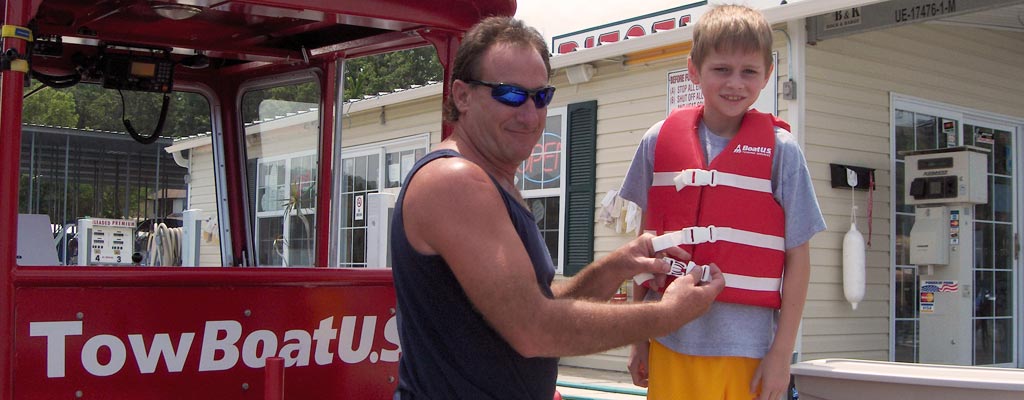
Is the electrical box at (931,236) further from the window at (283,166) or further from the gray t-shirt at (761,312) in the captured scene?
the gray t-shirt at (761,312)

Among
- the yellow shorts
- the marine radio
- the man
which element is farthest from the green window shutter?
the man

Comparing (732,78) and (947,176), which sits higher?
(947,176)

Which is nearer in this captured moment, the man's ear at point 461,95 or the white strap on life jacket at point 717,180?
the man's ear at point 461,95

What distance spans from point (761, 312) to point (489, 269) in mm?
1103

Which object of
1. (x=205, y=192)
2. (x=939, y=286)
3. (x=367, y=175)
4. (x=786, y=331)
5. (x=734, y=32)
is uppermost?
(x=367, y=175)

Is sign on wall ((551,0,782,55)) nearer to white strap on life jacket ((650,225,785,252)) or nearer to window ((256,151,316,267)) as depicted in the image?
window ((256,151,316,267))

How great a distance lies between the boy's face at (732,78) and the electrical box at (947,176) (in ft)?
23.3

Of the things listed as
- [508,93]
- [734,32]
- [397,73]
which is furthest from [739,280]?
[397,73]

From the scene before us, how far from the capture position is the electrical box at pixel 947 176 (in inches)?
357

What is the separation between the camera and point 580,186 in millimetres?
11180

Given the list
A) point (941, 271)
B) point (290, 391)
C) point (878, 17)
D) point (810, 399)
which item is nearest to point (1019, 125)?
point (941, 271)

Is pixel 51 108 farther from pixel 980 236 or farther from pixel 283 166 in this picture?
pixel 980 236

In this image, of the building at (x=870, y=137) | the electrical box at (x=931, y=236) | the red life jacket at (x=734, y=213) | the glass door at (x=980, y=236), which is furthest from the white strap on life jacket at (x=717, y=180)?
the glass door at (x=980, y=236)

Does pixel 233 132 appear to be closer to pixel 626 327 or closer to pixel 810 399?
pixel 810 399
